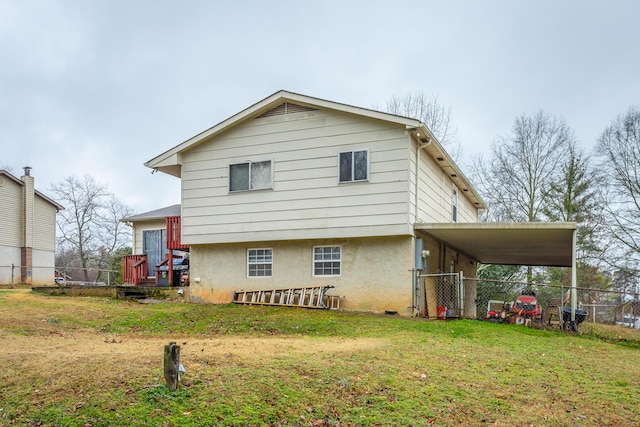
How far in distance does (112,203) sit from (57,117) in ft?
60.3

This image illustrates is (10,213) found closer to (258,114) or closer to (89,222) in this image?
(89,222)

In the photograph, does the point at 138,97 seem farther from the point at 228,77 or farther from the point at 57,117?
the point at 57,117

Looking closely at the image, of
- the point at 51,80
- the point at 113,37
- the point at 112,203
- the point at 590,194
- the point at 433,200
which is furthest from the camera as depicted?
the point at 112,203

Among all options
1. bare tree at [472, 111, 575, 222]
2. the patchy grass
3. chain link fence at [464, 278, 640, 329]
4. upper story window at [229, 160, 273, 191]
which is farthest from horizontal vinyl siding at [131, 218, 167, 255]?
bare tree at [472, 111, 575, 222]

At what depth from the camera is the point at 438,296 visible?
1625 cm

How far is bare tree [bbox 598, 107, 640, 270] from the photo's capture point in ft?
77.0

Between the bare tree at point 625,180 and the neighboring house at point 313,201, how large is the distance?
892cm

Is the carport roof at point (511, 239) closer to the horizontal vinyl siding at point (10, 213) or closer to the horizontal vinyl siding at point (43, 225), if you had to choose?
the horizontal vinyl siding at point (10, 213)

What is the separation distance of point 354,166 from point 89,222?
36824 mm

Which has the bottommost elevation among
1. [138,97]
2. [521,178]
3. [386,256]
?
[386,256]

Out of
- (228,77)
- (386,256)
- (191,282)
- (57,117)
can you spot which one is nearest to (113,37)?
(228,77)

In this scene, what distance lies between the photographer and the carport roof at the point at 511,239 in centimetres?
1344

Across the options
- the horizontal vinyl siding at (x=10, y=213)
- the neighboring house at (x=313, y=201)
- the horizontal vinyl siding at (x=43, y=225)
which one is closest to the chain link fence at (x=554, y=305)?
the neighboring house at (x=313, y=201)

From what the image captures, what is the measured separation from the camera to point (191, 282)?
651 inches
